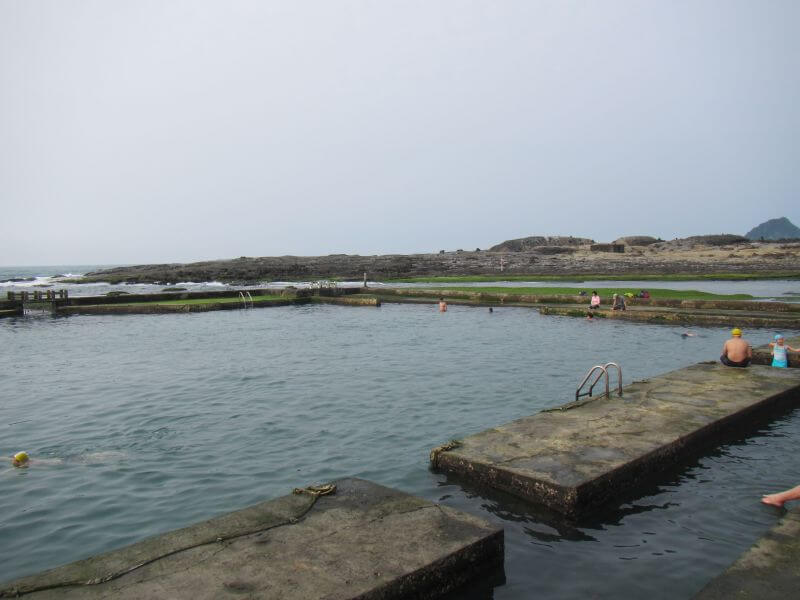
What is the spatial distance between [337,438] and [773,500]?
700 centimetres

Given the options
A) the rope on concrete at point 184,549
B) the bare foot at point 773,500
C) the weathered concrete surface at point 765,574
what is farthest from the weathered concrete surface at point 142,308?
the weathered concrete surface at point 765,574

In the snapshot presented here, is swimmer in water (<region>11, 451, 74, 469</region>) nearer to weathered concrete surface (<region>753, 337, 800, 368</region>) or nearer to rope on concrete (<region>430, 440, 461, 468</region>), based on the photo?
rope on concrete (<region>430, 440, 461, 468</region>)

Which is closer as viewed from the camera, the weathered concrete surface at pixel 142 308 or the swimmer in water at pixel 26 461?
the swimmer in water at pixel 26 461

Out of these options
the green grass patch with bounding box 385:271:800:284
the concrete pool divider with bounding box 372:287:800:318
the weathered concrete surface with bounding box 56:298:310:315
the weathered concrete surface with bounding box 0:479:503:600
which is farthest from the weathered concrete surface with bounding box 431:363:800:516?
the green grass patch with bounding box 385:271:800:284

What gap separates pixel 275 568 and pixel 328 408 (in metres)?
8.16

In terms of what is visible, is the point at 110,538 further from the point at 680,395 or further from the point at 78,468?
the point at 680,395

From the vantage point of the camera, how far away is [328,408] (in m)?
13.4

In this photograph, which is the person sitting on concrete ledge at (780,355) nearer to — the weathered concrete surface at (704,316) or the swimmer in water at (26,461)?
the weathered concrete surface at (704,316)

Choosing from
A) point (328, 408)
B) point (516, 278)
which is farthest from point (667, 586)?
point (516, 278)

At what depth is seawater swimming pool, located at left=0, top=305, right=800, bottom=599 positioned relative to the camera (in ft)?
22.7

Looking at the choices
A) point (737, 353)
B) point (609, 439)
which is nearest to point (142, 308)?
point (737, 353)

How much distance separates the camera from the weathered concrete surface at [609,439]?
766 cm

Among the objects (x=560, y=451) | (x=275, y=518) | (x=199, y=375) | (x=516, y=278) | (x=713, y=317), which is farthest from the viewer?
(x=516, y=278)

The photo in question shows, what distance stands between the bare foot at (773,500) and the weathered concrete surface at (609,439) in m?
1.36
